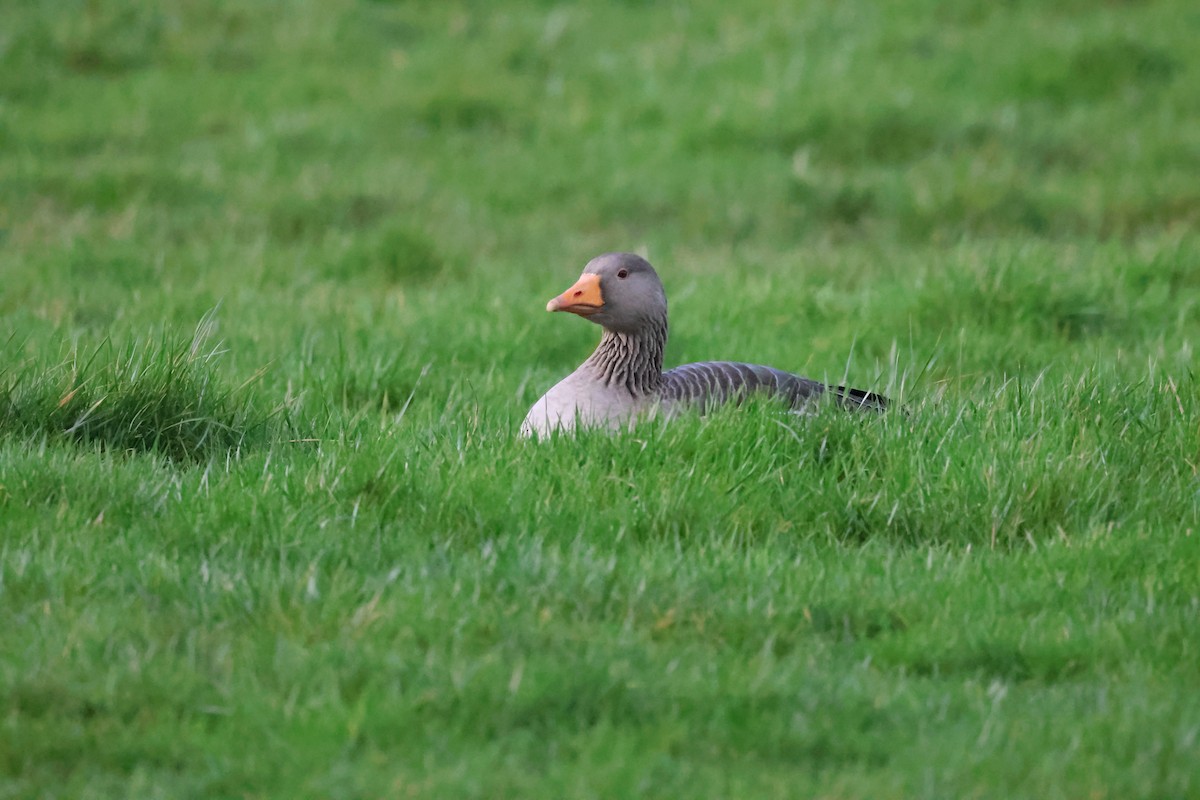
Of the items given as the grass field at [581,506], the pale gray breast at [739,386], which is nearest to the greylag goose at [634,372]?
the pale gray breast at [739,386]

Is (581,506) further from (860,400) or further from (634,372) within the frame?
(860,400)

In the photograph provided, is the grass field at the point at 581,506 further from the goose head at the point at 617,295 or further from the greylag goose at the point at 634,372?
the goose head at the point at 617,295

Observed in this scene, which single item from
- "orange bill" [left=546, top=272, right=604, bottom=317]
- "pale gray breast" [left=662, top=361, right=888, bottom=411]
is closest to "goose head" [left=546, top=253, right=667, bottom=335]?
"orange bill" [left=546, top=272, right=604, bottom=317]

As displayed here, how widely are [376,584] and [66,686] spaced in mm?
803

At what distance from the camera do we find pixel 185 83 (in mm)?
12086

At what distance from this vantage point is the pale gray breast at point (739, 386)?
5.29 metres

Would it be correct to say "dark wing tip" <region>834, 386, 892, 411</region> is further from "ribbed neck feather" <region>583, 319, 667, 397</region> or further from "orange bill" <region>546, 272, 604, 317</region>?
"orange bill" <region>546, 272, 604, 317</region>

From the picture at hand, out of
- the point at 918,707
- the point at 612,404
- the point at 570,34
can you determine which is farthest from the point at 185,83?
the point at 918,707

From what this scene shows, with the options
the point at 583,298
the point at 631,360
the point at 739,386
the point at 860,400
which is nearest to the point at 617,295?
the point at 583,298

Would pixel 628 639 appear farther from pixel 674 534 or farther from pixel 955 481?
pixel 955 481

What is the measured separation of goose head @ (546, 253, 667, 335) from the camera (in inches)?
215

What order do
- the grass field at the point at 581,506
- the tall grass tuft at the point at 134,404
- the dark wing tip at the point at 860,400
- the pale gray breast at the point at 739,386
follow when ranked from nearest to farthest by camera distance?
the grass field at the point at 581,506
the tall grass tuft at the point at 134,404
the dark wing tip at the point at 860,400
the pale gray breast at the point at 739,386

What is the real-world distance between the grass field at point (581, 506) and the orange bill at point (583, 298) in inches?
20.2

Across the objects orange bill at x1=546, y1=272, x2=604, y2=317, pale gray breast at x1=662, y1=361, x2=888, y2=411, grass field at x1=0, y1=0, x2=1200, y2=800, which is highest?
orange bill at x1=546, y1=272, x2=604, y2=317
